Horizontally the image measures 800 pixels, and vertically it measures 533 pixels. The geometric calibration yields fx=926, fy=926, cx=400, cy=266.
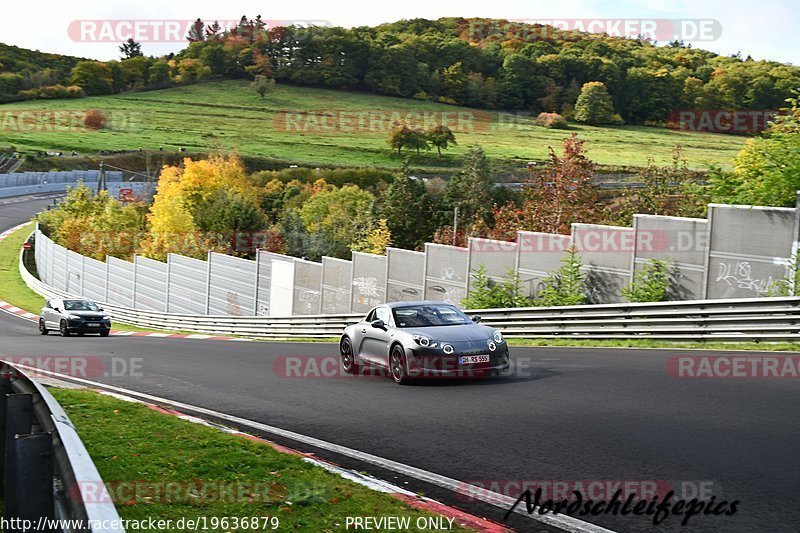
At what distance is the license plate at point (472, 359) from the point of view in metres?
14.7

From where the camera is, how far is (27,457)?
532 cm

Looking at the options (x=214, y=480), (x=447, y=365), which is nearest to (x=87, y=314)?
(x=447, y=365)

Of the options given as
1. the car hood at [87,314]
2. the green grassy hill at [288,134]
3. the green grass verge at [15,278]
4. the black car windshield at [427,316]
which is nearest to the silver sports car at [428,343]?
the black car windshield at [427,316]

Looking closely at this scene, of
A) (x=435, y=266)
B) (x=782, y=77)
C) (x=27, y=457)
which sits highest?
(x=782, y=77)

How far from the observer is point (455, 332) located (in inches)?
596

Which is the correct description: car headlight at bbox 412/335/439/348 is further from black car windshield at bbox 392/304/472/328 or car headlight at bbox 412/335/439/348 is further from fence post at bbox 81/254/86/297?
fence post at bbox 81/254/86/297

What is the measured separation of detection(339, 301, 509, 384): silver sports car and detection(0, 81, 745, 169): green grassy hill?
7871cm

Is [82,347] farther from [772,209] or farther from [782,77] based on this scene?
[782,77]

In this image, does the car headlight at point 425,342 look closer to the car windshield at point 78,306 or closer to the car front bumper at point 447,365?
the car front bumper at point 447,365

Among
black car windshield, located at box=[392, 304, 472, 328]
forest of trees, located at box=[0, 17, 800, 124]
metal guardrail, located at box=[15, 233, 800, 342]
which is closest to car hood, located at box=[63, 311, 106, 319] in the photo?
metal guardrail, located at box=[15, 233, 800, 342]

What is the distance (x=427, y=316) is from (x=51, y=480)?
10999 millimetres

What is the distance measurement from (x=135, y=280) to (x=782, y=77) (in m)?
81.2

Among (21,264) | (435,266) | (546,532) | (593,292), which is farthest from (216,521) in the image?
(21,264)

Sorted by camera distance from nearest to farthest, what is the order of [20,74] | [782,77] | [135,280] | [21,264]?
[135,280] < [21,264] < [782,77] < [20,74]
